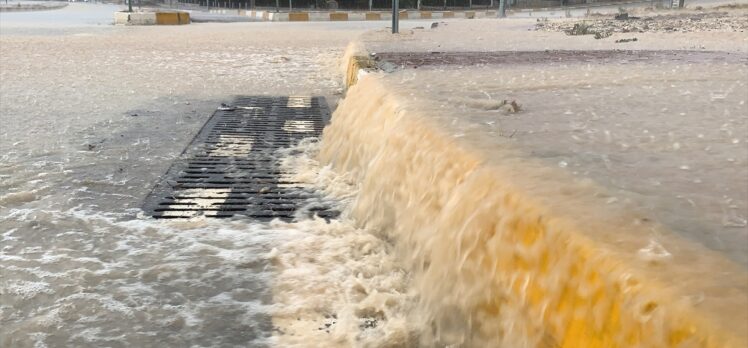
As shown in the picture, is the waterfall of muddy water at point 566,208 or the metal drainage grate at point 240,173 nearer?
the waterfall of muddy water at point 566,208

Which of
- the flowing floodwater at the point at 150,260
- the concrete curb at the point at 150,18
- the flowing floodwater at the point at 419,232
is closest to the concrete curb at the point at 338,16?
the concrete curb at the point at 150,18

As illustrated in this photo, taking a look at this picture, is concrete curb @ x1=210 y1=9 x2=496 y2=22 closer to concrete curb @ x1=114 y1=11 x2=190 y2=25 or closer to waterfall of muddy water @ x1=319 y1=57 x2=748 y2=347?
concrete curb @ x1=114 y1=11 x2=190 y2=25

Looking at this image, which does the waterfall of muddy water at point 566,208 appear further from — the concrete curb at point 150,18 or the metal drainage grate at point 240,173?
the concrete curb at point 150,18

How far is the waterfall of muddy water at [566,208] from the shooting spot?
1.56 m

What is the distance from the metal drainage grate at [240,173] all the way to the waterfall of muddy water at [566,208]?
464 millimetres

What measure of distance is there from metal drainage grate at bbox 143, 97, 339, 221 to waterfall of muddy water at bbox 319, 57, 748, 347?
464 millimetres

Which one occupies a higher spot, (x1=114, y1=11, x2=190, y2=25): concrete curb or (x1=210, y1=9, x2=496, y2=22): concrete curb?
(x1=210, y1=9, x2=496, y2=22): concrete curb

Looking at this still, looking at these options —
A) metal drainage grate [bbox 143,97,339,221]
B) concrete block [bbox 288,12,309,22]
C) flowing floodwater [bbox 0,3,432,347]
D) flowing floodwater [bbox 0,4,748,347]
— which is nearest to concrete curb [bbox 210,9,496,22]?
Result: concrete block [bbox 288,12,309,22]

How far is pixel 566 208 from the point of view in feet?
6.55

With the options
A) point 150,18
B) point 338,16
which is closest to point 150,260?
point 150,18

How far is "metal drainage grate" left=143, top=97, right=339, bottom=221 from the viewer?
386cm

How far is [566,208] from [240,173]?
2.94 m

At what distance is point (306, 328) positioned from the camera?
2582mm

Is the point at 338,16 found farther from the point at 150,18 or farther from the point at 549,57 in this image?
the point at 549,57
